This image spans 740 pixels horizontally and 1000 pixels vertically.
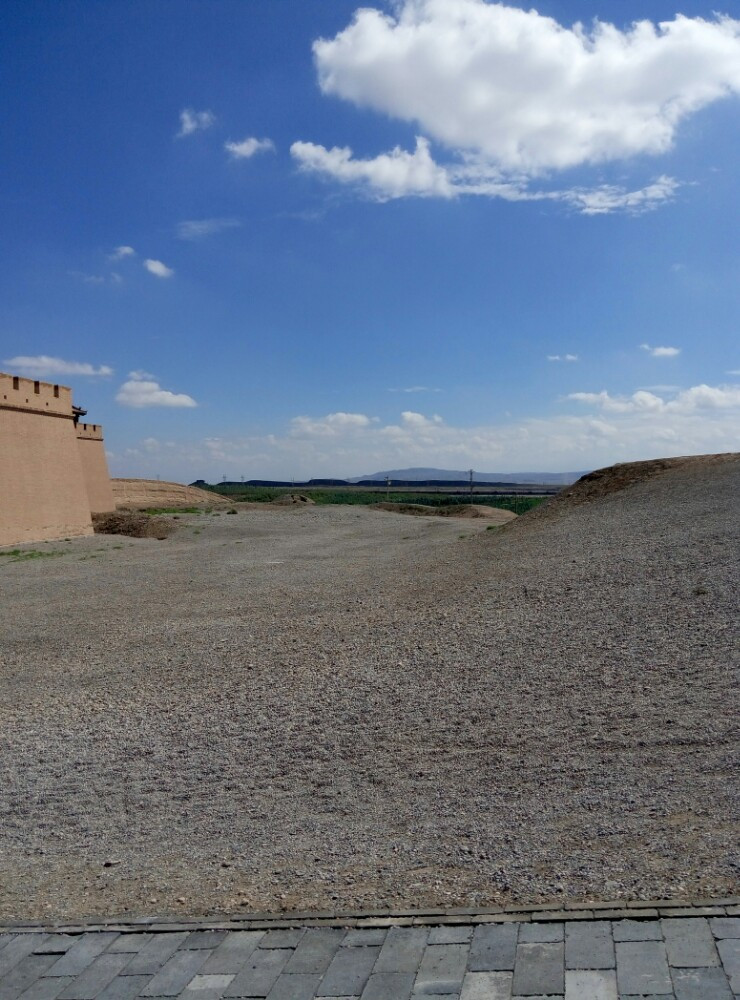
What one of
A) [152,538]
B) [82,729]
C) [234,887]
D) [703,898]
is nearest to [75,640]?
[82,729]

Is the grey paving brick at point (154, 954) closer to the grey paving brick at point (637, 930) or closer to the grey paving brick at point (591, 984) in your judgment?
the grey paving brick at point (591, 984)

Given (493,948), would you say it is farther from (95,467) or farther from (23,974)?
(95,467)

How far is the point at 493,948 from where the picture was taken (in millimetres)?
3629

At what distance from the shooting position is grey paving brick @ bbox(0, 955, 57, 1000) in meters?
3.68

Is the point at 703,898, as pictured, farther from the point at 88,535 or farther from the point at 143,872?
the point at 88,535

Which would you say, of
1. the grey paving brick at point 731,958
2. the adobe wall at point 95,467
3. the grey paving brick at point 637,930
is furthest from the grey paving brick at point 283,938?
the adobe wall at point 95,467

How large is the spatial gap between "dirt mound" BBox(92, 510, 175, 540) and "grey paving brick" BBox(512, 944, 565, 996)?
2250 centimetres

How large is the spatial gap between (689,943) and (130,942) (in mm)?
2550

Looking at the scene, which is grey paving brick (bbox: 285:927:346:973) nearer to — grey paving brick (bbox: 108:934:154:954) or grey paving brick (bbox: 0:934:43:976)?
grey paving brick (bbox: 108:934:154:954)

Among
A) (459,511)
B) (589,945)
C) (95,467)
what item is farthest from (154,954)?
(95,467)

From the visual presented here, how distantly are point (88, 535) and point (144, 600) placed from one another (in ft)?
42.0

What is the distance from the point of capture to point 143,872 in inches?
195

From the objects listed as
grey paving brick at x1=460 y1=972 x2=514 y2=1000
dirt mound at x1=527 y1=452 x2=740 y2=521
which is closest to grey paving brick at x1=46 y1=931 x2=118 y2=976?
grey paving brick at x1=460 y1=972 x2=514 y2=1000

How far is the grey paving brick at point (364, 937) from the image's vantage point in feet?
12.4
